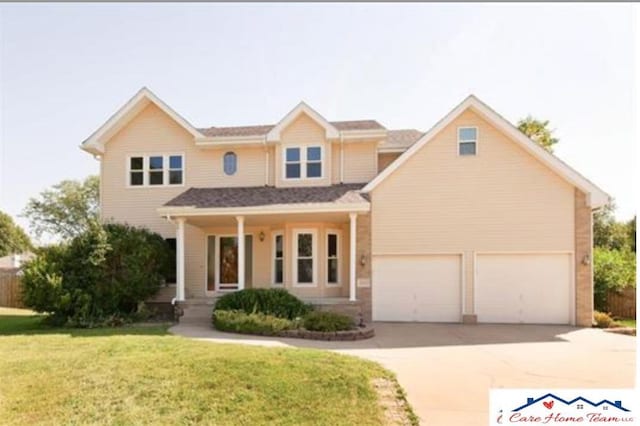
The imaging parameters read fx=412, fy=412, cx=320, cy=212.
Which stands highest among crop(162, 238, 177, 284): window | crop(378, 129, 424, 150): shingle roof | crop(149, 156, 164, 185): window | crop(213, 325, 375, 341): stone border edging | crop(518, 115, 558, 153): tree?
crop(518, 115, 558, 153): tree

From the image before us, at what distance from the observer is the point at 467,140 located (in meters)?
14.5

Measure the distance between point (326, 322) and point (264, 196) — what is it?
5.74 metres

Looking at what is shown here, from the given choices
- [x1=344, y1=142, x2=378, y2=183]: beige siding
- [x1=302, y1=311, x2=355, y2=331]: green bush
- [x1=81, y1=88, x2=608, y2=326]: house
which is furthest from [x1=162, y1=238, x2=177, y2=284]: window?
[x1=344, y1=142, x2=378, y2=183]: beige siding

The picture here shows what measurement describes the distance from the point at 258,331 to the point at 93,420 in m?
5.95

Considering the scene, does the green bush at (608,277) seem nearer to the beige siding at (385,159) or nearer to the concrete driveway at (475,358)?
the concrete driveway at (475,358)

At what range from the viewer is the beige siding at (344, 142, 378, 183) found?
53.3 ft

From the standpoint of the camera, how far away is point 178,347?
8148 mm

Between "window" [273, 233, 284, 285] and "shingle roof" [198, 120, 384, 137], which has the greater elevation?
"shingle roof" [198, 120, 384, 137]


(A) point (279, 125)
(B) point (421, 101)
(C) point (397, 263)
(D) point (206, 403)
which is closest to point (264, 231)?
(A) point (279, 125)

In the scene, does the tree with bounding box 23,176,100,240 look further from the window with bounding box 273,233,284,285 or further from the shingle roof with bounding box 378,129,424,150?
the shingle roof with bounding box 378,129,424,150

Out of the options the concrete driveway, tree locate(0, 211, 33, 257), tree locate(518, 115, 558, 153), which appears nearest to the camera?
the concrete driveway

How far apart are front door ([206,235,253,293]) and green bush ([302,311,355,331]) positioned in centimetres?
559

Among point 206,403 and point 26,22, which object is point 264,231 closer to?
point 26,22

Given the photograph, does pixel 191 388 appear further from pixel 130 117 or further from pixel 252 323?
pixel 130 117
